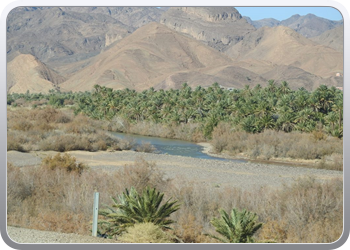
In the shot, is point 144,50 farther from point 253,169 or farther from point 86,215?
point 86,215

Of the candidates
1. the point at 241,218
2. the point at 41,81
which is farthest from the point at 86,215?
the point at 41,81

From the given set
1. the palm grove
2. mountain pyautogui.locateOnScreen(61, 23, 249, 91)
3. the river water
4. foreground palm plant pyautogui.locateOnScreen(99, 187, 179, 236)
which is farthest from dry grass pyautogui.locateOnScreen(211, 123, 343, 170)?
mountain pyautogui.locateOnScreen(61, 23, 249, 91)

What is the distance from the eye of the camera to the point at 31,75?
514 ft

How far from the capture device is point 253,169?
34188mm

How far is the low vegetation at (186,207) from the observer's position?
410 inches

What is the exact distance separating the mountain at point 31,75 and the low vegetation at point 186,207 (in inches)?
5045

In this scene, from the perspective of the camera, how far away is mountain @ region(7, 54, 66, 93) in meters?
148

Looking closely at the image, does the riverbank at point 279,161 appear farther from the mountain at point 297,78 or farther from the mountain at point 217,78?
the mountain at point 217,78

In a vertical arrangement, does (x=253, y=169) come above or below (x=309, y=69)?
below

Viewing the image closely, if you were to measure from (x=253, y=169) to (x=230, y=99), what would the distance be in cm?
3224

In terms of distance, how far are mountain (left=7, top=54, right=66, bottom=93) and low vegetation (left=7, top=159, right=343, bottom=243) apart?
12814 centimetres

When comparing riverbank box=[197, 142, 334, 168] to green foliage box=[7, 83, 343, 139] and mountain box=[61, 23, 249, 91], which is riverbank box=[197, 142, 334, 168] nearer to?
green foliage box=[7, 83, 343, 139]

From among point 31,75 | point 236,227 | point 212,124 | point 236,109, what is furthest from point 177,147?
point 31,75

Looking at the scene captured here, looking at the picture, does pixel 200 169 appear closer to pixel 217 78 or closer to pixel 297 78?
pixel 217 78
